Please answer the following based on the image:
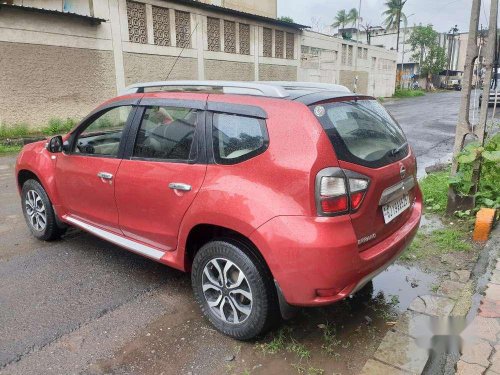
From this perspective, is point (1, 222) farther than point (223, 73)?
No

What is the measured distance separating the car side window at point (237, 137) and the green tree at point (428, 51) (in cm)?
5820

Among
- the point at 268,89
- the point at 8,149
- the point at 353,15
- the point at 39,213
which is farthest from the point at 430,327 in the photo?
the point at 353,15

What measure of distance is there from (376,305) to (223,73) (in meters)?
19.2

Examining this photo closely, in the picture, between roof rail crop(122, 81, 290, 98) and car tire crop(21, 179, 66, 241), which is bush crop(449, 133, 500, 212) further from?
car tire crop(21, 179, 66, 241)

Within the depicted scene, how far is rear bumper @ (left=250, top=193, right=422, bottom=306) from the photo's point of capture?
2.37 metres

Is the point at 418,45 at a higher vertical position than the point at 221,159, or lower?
higher

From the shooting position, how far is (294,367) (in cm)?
256

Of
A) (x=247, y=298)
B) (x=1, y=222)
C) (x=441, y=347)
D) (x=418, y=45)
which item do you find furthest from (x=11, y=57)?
(x=418, y=45)

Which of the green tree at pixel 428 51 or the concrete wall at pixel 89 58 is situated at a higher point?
the green tree at pixel 428 51

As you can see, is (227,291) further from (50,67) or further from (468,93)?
(50,67)

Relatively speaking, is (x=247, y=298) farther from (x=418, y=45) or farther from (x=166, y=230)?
(x=418, y=45)

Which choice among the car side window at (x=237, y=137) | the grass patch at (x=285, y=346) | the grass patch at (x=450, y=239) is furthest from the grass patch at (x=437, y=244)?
the car side window at (x=237, y=137)

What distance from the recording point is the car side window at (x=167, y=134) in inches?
118

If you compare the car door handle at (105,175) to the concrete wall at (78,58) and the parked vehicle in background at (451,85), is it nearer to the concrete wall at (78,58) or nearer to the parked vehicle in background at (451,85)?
the concrete wall at (78,58)
